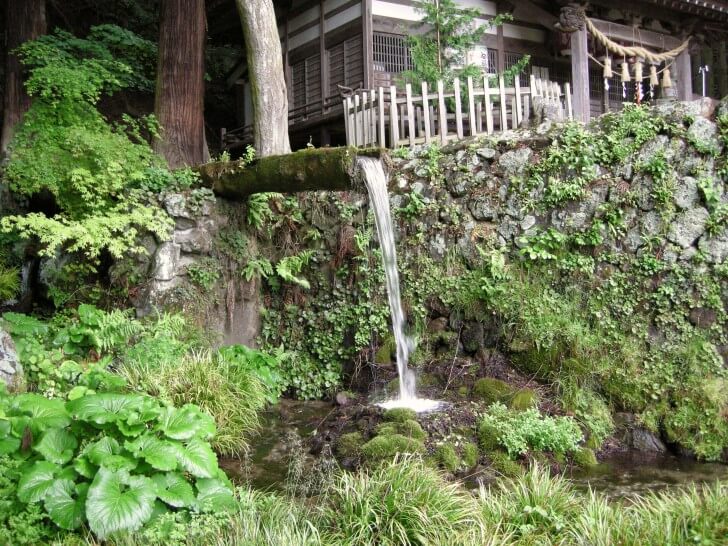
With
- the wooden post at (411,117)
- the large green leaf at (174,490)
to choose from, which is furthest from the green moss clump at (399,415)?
the wooden post at (411,117)

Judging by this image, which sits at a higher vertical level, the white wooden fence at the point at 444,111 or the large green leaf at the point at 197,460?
the white wooden fence at the point at 444,111

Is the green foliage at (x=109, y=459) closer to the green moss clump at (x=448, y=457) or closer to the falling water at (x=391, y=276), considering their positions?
the green moss clump at (x=448, y=457)

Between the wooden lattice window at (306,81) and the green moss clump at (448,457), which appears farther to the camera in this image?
the wooden lattice window at (306,81)

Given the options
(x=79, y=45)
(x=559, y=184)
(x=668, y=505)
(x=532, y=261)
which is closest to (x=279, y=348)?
(x=532, y=261)

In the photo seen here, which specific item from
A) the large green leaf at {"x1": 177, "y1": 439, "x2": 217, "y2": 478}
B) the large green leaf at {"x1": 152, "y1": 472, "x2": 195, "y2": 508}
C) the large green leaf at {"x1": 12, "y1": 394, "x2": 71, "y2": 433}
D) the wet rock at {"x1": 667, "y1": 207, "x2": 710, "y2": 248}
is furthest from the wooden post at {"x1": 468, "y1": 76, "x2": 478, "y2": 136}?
the large green leaf at {"x1": 12, "y1": 394, "x2": 71, "y2": 433}

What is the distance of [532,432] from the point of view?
6105 mm

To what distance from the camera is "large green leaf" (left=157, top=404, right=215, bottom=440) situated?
458 cm

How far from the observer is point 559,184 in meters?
7.65

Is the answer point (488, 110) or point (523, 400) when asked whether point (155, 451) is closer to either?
point (523, 400)

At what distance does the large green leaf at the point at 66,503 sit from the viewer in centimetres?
398

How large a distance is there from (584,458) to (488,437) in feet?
3.24

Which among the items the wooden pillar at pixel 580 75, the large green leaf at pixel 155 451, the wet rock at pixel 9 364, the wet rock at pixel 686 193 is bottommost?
the large green leaf at pixel 155 451

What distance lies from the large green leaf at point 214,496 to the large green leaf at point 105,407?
762 millimetres

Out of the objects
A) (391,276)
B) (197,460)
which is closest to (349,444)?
(197,460)
